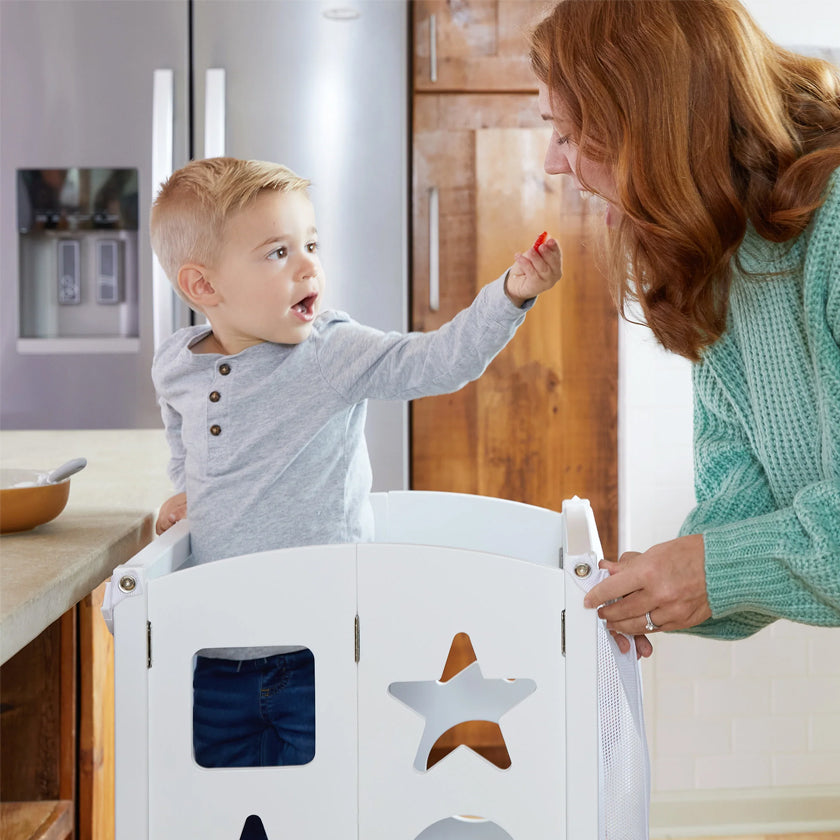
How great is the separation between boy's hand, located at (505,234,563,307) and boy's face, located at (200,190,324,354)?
261 mm

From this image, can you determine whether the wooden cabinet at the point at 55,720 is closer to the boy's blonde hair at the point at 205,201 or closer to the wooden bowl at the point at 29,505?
the wooden bowl at the point at 29,505

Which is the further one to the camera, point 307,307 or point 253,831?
point 307,307

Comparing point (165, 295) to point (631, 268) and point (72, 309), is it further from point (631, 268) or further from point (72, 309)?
point (631, 268)

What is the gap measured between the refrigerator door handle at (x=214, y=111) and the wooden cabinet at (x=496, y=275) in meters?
0.45

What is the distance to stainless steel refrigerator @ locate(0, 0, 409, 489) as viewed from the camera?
7.29 feet

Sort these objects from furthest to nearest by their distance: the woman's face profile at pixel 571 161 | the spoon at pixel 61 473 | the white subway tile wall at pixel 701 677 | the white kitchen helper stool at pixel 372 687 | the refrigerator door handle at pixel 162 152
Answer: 1. the white subway tile wall at pixel 701 677
2. the refrigerator door handle at pixel 162 152
3. the spoon at pixel 61 473
4. the woman's face profile at pixel 571 161
5. the white kitchen helper stool at pixel 372 687

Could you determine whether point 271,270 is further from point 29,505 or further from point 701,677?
point 701,677

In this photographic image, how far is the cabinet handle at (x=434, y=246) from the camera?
7.51ft

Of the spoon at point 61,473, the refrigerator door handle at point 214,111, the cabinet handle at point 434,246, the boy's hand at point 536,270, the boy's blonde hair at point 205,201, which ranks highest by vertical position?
the refrigerator door handle at point 214,111

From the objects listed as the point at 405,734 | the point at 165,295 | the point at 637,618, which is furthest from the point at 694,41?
the point at 165,295

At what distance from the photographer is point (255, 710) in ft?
3.57

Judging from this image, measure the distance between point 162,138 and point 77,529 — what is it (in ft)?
4.38

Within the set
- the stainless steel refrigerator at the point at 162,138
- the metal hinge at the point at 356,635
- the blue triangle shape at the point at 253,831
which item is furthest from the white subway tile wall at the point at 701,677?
the metal hinge at the point at 356,635

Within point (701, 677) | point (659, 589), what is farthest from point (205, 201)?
point (701, 677)
